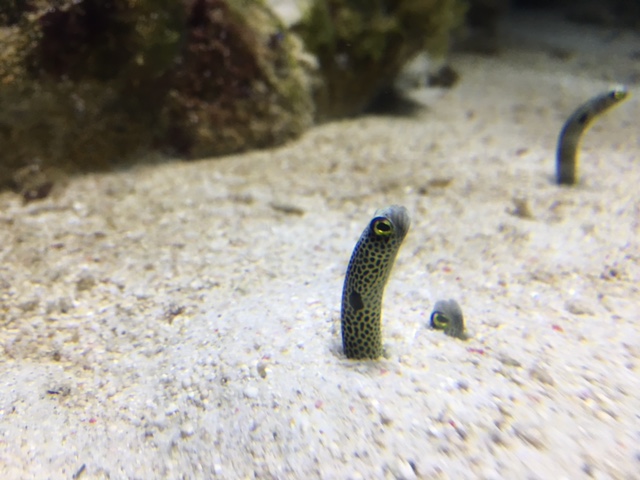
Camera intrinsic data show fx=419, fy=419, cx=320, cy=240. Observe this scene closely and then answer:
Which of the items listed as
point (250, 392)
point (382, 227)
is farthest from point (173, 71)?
point (250, 392)

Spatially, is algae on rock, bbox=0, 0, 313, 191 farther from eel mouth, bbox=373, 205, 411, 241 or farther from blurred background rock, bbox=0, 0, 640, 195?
eel mouth, bbox=373, 205, 411, 241

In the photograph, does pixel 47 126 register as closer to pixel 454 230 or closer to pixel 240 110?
pixel 240 110

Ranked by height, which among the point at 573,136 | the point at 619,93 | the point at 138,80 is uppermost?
the point at 619,93

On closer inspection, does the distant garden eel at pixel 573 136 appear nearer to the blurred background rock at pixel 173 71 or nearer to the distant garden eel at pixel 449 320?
the distant garden eel at pixel 449 320

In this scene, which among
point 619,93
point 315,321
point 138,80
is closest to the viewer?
point 315,321

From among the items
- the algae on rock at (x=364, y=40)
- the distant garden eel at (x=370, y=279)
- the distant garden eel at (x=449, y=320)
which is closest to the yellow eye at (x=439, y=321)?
the distant garden eel at (x=449, y=320)

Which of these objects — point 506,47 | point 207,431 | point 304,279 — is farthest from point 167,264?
point 506,47

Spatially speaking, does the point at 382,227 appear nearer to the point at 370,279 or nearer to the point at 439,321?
the point at 370,279

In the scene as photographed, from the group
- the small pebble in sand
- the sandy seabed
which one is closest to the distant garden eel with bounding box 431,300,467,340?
the sandy seabed
